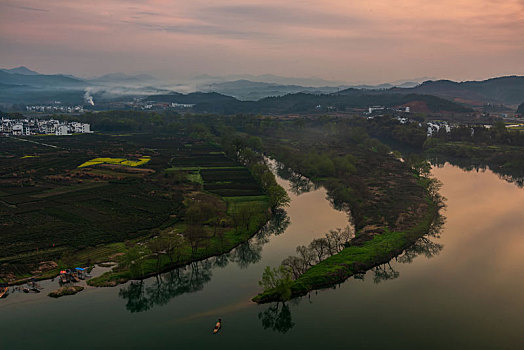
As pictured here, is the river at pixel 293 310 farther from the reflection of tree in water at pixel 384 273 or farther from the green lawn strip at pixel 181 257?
the green lawn strip at pixel 181 257

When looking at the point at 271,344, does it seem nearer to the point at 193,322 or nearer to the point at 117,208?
the point at 193,322

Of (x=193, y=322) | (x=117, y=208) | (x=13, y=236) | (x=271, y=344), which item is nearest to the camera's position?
(x=271, y=344)

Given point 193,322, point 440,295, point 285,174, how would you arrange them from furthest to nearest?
point 285,174 < point 440,295 < point 193,322

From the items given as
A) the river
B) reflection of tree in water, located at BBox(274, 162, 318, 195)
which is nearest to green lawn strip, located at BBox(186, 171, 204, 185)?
reflection of tree in water, located at BBox(274, 162, 318, 195)

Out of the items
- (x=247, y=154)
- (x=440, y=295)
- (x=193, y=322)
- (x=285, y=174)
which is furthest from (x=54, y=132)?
→ (x=440, y=295)

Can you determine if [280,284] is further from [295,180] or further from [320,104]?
[320,104]

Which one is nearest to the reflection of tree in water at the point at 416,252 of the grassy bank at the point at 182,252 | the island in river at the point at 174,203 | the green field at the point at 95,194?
the island in river at the point at 174,203

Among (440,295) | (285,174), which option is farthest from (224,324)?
(285,174)

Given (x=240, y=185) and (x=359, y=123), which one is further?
(x=359, y=123)
